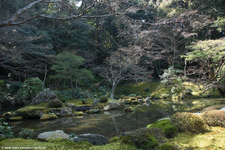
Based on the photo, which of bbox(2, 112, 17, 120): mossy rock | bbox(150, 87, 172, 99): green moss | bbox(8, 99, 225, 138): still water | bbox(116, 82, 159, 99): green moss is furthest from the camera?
bbox(116, 82, 159, 99): green moss

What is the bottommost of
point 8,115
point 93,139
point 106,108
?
point 106,108

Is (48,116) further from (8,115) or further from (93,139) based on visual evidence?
(93,139)

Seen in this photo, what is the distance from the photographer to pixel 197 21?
588 inches

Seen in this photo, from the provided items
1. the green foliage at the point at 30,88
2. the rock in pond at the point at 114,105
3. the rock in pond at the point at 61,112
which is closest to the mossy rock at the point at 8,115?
the rock in pond at the point at 61,112

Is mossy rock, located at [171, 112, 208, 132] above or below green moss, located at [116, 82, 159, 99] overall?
above

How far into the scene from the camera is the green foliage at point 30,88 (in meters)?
9.35

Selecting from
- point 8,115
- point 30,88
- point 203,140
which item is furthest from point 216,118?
point 30,88

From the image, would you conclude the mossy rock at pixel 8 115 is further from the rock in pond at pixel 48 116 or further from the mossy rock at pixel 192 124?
the mossy rock at pixel 192 124

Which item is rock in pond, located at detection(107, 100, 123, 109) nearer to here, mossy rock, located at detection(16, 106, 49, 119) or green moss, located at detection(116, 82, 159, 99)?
mossy rock, located at detection(16, 106, 49, 119)

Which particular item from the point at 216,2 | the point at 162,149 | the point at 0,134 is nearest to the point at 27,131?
the point at 0,134

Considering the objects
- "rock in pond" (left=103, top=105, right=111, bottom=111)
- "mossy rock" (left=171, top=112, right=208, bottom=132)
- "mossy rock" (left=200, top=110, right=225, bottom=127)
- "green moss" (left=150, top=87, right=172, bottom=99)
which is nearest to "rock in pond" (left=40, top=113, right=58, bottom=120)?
"rock in pond" (left=103, top=105, right=111, bottom=111)

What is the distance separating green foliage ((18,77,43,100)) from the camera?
9.35 meters

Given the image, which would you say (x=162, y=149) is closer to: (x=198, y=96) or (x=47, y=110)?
(x=47, y=110)

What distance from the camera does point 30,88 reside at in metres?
9.35
